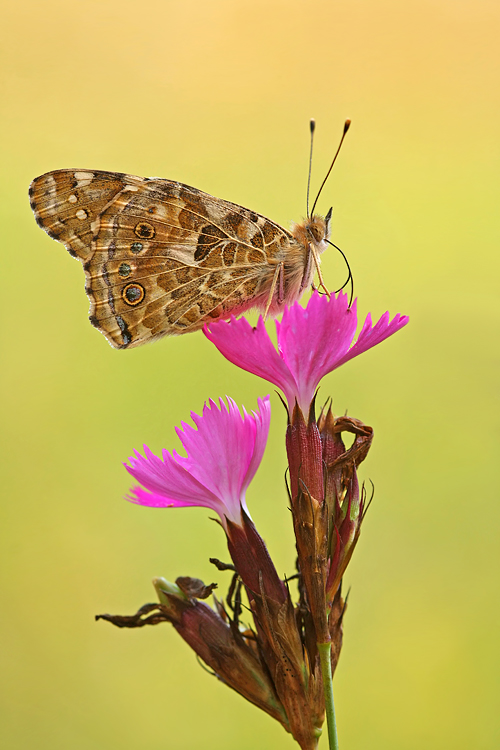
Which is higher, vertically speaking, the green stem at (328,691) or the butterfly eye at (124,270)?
the butterfly eye at (124,270)

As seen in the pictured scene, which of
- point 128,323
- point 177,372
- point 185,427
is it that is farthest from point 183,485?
point 177,372

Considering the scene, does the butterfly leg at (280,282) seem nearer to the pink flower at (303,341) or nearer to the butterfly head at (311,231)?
the butterfly head at (311,231)

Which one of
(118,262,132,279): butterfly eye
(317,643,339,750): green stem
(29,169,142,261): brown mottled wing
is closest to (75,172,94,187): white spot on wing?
(29,169,142,261): brown mottled wing

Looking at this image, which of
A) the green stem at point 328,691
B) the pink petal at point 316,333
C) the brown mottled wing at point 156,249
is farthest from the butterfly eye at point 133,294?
the green stem at point 328,691

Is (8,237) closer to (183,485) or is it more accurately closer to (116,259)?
(116,259)

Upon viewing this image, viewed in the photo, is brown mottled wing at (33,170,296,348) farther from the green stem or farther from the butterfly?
the green stem

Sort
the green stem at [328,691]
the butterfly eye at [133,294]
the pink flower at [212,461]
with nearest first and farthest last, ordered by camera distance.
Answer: the green stem at [328,691]
the pink flower at [212,461]
the butterfly eye at [133,294]

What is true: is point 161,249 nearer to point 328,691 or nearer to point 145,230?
point 145,230
